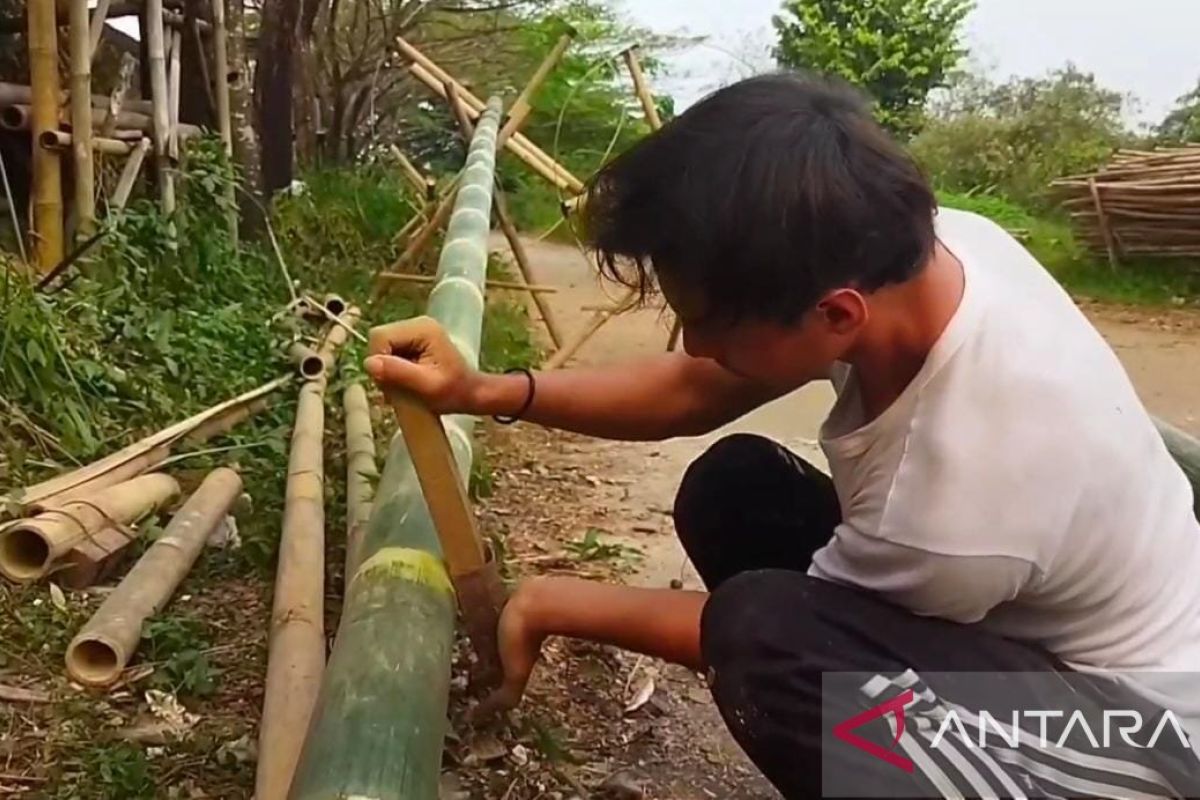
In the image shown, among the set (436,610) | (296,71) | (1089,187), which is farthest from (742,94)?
(1089,187)

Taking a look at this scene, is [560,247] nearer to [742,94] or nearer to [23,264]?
[23,264]

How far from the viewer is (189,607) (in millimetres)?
2637

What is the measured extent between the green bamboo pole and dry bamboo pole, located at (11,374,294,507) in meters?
1.09

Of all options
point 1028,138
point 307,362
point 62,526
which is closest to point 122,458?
point 62,526

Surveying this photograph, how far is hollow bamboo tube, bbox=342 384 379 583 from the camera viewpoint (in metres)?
2.48

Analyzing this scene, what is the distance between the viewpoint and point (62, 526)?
2.58 meters

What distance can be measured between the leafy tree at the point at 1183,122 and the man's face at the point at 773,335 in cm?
1185

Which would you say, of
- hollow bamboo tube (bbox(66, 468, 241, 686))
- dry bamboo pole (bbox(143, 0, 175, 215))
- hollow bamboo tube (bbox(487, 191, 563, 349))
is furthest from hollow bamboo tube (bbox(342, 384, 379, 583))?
dry bamboo pole (bbox(143, 0, 175, 215))

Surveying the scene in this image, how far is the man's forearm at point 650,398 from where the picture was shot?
1.80 m

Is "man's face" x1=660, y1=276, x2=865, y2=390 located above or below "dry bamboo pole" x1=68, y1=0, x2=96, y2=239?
above

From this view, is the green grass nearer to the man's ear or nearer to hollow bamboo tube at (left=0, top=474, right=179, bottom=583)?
hollow bamboo tube at (left=0, top=474, right=179, bottom=583)

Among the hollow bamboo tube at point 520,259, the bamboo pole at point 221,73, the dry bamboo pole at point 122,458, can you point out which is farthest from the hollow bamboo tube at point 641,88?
the dry bamboo pole at point 122,458

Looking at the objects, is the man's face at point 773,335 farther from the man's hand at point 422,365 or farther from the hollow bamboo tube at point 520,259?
the hollow bamboo tube at point 520,259

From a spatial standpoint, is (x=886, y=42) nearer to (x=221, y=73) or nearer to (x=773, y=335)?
(x=221, y=73)
